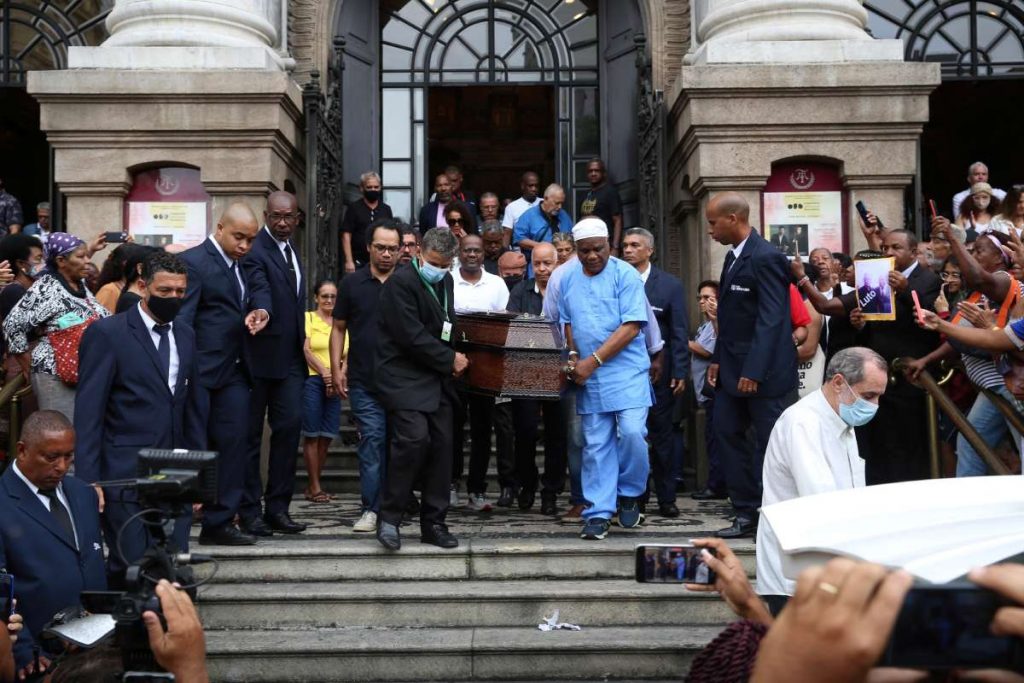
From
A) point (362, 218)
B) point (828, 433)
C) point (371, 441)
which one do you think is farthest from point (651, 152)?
point (828, 433)

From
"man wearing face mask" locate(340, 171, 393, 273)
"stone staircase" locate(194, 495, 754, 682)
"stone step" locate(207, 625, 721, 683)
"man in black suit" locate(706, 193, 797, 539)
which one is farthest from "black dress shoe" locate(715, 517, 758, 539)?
"man wearing face mask" locate(340, 171, 393, 273)

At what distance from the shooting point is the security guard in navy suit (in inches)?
213

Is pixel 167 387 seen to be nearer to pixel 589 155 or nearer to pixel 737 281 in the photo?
pixel 737 281

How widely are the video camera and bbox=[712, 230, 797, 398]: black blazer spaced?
4478 millimetres

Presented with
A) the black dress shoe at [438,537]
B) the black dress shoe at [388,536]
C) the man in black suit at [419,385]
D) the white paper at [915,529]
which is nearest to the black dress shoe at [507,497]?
the man in black suit at [419,385]

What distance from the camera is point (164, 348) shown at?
662cm

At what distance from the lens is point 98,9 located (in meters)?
14.4

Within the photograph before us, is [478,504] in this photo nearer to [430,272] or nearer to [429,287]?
[429,287]

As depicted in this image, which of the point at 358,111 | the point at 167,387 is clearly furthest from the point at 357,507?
the point at 358,111

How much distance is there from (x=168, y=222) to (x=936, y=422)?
705cm

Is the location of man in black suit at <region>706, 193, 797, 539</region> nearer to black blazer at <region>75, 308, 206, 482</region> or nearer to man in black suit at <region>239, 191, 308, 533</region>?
man in black suit at <region>239, 191, 308, 533</region>

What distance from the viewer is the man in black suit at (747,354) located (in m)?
7.62

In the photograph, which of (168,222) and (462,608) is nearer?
(462,608)

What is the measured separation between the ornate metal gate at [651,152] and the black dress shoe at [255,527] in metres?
5.44
